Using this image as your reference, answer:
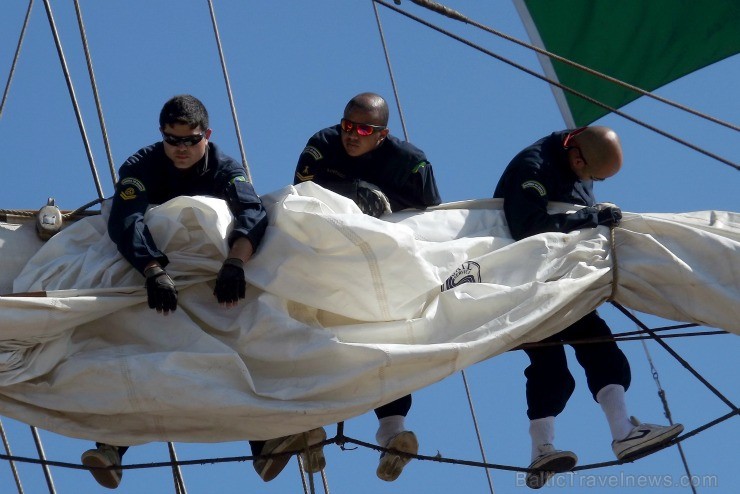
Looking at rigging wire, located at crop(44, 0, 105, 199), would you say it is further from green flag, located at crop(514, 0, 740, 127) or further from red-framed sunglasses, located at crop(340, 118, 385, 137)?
green flag, located at crop(514, 0, 740, 127)

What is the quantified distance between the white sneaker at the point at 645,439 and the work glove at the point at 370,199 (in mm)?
1405

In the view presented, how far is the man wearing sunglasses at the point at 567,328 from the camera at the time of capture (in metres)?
7.05

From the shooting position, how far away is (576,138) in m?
7.60

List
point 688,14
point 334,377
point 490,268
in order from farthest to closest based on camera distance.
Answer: point 688,14, point 490,268, point 334,377

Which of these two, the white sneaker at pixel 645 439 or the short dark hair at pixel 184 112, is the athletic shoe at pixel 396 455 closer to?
the white sneaker at pixel 645 439

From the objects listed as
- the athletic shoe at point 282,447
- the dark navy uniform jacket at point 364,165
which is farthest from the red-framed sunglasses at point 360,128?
the athletic shoe at point 282,447

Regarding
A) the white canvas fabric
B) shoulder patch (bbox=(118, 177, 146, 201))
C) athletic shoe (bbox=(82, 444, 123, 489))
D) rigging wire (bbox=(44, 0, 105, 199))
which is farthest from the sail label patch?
rigging wire (bbox=(44, 0, 105, 199))

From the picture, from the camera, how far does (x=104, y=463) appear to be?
278 inches

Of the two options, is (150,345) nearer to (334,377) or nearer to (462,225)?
(334,377)

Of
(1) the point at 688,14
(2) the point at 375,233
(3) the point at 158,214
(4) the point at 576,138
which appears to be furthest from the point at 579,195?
(1) the point at 688,14

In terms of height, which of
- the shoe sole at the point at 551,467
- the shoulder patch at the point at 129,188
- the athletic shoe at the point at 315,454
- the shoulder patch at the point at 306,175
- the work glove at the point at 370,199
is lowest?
the shoe sole at the point at 551,467

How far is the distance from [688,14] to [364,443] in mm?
4322

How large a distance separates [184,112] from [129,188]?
0.38 meters

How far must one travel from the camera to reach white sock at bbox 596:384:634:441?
709 centimetres
